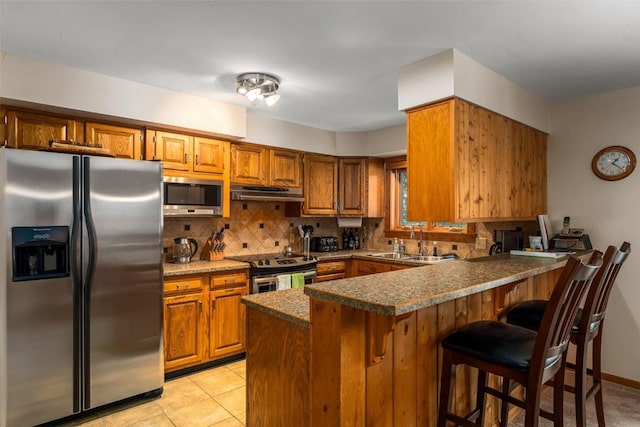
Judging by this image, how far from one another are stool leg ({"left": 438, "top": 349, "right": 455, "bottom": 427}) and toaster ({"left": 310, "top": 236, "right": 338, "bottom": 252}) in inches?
116

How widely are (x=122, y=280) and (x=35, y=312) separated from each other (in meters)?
0.51

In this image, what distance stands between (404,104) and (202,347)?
2610 millimetres

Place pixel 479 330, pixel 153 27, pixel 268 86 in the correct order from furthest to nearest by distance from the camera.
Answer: pixel 268 86
pixel 153 27
pixel 479 330

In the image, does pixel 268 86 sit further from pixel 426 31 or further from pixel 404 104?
pixel 426 31

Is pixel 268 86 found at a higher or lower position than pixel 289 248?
higher

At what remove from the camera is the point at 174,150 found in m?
3.21

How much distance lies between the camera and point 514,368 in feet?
4.80

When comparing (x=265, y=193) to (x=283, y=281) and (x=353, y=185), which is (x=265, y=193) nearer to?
(x=283, y=281)

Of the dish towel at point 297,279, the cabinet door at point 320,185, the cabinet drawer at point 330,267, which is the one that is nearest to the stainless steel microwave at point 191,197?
the dish towel at point 297,279

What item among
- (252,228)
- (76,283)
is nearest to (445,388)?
(76,283)

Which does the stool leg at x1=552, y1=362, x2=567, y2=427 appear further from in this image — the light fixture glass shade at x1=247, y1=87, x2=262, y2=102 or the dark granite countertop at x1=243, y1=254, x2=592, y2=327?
the light fixture glass shade at x1=247, y1=87, x2=262, y2=102

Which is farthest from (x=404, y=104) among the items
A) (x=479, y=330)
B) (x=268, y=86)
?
(x=479, y=330)

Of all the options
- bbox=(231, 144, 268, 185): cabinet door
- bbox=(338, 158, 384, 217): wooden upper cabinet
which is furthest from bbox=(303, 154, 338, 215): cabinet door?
bbox=(231, 144, 268, 185): cabinet door

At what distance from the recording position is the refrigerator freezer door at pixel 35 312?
2.19 metres
